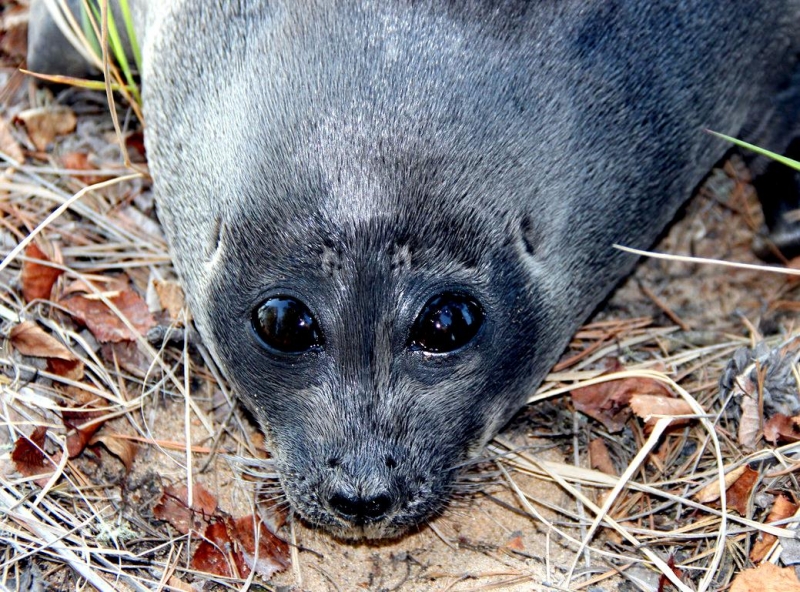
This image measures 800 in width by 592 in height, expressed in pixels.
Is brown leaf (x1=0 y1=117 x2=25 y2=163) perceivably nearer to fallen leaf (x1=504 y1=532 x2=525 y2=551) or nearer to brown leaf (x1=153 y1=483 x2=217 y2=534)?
brown leaf (x1=153 y1=483 x2=217 y2=534)

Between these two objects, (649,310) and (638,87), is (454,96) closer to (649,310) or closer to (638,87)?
(638,87)

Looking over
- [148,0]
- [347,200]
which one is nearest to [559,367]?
[347,200]

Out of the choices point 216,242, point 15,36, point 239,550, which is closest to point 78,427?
point 239,550

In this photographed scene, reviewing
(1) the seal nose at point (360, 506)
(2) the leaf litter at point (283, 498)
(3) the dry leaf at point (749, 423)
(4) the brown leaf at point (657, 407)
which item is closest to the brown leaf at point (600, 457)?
(2) the leaf litter at point (283, 498)

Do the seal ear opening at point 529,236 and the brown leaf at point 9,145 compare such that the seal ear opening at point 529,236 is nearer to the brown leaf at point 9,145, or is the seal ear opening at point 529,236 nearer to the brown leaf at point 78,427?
the brown leaf at point 78,427

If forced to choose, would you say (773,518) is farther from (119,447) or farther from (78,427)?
(78,427)

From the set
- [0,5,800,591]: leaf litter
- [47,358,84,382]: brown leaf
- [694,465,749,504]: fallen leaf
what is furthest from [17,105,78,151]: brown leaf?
[694,465,749,504]: fallen leaf

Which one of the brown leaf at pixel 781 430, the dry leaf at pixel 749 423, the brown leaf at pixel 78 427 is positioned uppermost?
the brown leaf at pixel 781 430
